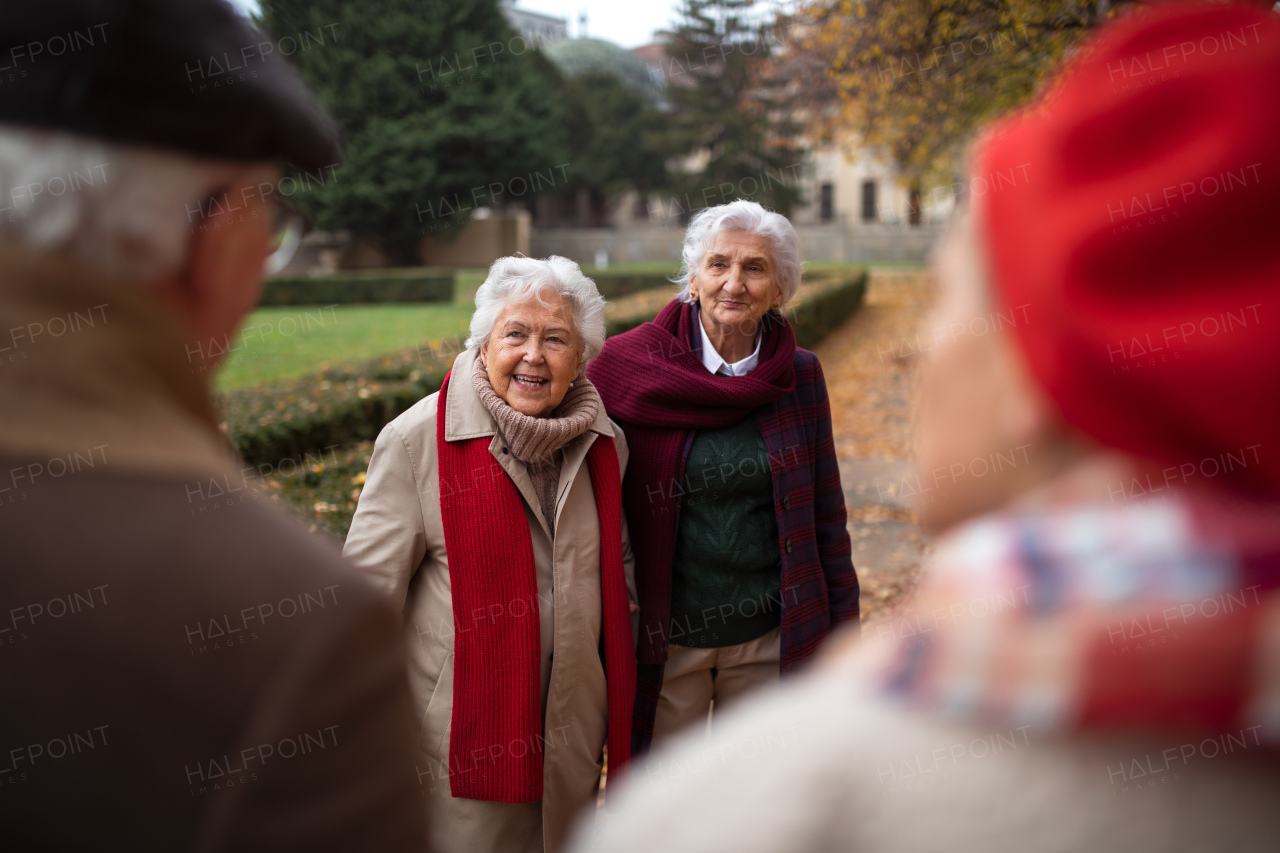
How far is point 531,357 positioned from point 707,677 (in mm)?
1296

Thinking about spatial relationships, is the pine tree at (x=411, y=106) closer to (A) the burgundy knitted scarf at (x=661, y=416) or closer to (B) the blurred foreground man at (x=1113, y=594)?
(A) the burgundy knitted scarf at (x=661, y=416)

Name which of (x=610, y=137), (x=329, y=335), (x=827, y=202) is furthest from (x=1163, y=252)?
(x=827, y=202)

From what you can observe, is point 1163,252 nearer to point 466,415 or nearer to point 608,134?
point 466,415

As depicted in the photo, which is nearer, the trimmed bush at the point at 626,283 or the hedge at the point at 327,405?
the hedge at the point at 327,405

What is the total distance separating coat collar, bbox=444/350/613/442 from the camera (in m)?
2.63

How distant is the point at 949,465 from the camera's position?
776 mm

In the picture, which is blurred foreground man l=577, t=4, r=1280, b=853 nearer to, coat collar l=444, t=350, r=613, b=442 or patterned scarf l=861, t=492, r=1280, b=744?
patterned scarf l=861, t=492, r=1280, b=744

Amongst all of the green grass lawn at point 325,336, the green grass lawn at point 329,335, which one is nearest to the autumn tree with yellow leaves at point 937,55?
the green grass lawn at point 329,335

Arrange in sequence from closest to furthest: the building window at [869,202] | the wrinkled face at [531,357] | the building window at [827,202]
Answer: the wrinkled face at [531,357] < the building window at [869,202] < the building window at [827,202]

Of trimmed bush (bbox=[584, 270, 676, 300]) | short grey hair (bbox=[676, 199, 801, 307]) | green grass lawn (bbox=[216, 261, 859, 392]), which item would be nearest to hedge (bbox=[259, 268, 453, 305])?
green grass lawn (bbox=[216, 261, 859, 392])

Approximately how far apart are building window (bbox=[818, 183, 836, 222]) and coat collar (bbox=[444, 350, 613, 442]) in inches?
2174

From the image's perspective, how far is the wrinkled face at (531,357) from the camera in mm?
2766

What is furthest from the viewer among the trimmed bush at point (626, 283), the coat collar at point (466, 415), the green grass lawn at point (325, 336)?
the trimmed bush at point (626, 283)

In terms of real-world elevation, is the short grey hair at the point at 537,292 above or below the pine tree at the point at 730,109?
below
